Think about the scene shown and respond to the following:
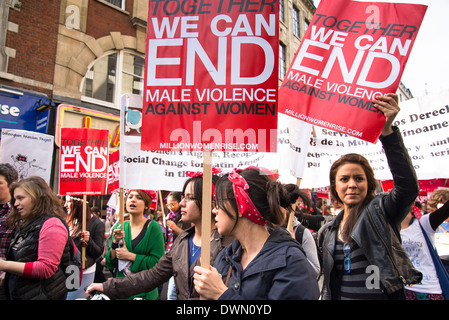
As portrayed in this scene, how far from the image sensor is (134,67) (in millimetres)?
12328

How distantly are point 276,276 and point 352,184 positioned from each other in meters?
1.15

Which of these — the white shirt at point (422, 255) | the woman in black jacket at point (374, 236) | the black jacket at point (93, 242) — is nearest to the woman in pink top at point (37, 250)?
the black jacket at point (93, 242)

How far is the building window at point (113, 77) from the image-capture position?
11.1 meters

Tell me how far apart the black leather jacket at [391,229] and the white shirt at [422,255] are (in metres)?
1.56

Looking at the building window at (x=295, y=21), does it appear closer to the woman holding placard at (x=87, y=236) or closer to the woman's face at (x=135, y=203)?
the woman holding placard at (x=87, y=236)

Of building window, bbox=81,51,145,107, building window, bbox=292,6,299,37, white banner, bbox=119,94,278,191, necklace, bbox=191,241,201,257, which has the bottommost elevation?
necklace, bbox=191,241,201,257

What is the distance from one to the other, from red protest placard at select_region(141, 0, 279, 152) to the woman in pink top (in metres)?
1.35

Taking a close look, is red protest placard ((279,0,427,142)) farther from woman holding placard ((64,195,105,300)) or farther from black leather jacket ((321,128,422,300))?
woman holding placard ((64,195,105,300))

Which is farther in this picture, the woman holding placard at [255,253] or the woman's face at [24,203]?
the woman's face at [24,203]

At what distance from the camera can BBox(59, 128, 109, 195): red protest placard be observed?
4.74 meters

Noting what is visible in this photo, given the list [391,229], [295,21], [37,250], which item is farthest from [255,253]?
[295,21]

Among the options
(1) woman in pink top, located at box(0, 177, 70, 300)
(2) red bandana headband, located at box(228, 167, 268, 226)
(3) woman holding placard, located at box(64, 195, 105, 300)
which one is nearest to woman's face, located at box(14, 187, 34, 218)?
(1) woman in pink top, located at box(0, 177, 70, 300)

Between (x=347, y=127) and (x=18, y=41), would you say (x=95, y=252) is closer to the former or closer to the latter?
(x=347, y=127)

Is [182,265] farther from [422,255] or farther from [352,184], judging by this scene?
[422,255]
